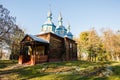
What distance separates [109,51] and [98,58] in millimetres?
5922

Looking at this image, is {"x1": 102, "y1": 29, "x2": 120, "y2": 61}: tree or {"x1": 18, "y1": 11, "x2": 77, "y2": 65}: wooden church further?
{"x1": 102, "y1": 29, "x2": 120, "y2": 61}: tree

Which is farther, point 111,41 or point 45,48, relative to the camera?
point 111,41

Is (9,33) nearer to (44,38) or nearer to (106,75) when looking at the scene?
(44,38)

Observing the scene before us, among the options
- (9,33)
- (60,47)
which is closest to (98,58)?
(60,47)

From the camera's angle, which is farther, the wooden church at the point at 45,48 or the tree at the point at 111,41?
the tree at the point at 111,41

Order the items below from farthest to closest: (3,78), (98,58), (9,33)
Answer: (98,58) → (9,33) → (3,78)

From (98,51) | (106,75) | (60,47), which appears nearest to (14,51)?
(60,47)

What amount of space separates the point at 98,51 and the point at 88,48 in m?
5.56

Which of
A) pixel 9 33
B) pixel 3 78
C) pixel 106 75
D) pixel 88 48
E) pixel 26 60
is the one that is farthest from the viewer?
pixel 88 48

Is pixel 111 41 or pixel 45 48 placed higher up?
pixel 111 41

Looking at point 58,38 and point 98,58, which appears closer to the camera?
point 58,38

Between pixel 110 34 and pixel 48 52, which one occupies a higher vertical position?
pixel 110 34

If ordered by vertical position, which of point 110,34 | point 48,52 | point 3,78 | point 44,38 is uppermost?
point 110,34

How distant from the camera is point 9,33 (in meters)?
29.2
